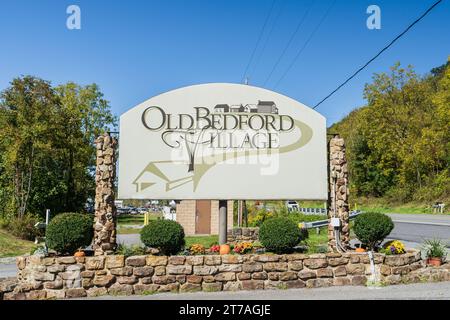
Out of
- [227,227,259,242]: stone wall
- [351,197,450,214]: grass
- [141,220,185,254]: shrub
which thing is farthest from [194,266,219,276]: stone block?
[351,197,450,214]: grass

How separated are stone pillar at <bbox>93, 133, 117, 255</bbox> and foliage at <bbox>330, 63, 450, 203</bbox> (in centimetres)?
3137

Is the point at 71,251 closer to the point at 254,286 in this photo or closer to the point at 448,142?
the point at 254,286

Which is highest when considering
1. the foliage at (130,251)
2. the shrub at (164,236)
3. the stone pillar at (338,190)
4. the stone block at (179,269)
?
the stone pillar at (338,190)

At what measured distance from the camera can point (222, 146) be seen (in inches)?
422

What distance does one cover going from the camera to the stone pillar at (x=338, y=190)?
10.5 metres

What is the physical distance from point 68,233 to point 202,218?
14242 mm

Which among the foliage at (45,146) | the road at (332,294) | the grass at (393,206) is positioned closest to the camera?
the road at (332,294)

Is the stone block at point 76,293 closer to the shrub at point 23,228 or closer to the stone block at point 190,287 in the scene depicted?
the stone block at point 190,287

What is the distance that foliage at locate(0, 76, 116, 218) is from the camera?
22047 millimetres

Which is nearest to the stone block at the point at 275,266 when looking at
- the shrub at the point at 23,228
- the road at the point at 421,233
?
the road at the point at 421,233

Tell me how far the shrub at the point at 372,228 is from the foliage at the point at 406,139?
26.9 m

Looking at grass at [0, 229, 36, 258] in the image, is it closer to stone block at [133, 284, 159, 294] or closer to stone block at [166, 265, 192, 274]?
stone block at [133, 284, 159, 294]

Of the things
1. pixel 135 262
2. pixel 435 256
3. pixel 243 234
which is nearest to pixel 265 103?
pixel 135 262

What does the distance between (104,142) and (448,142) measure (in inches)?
1302
